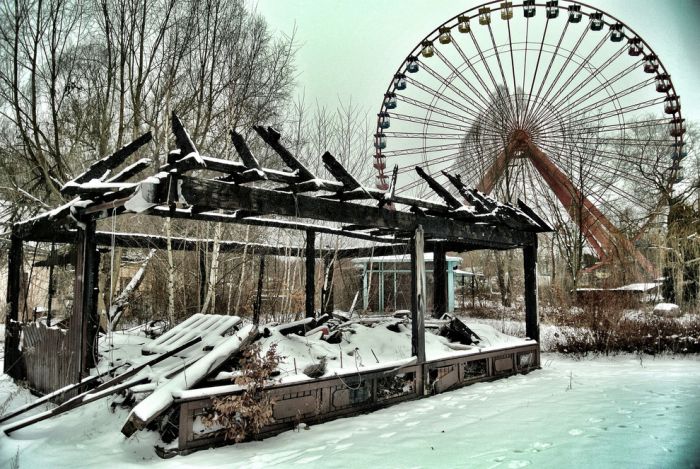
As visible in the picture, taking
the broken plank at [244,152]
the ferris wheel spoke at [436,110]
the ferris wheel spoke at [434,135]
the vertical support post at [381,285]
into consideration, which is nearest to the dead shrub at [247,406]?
the broken plank at [244,152]

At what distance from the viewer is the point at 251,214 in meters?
5.87

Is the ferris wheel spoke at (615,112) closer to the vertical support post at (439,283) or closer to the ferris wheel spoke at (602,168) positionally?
the ferris wheel spoke at (602,168)

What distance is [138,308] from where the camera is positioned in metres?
13.9

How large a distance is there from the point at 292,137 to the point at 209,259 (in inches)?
170

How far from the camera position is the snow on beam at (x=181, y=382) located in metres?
4.17

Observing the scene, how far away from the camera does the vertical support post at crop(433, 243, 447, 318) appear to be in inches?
388

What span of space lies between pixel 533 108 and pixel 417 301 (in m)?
9.96

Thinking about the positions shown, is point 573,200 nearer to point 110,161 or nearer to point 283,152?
point 283,152

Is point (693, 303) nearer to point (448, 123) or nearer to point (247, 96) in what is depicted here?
point (448, 123)

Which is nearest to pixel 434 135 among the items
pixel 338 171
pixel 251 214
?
pixel 251 214

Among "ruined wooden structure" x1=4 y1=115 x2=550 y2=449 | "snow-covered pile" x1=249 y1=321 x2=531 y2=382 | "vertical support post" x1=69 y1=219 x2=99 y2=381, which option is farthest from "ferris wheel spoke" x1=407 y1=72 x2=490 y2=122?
"vertical support post" x1=69 y1=219 x2=99 y2=381

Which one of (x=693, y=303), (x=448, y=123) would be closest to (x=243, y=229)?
(x=448, y=123)

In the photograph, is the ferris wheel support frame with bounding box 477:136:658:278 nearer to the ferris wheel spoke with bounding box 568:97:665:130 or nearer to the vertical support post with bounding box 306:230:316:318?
the ferris wheel spoke with bounding box 568:97:665:130

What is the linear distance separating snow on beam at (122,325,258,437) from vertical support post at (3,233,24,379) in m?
4.07
